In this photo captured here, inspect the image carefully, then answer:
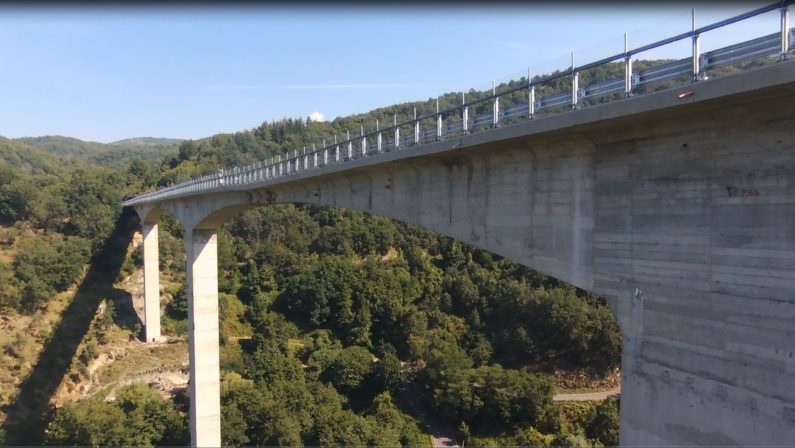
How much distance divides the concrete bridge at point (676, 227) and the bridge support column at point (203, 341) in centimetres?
1609

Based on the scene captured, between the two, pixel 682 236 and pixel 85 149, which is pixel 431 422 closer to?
pixel 682 236

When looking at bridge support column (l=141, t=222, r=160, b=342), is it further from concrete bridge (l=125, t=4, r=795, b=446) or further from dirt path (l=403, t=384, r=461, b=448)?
concrete bridge (l=125, t=4, r=795, b=446)

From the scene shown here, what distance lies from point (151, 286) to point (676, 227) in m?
32.4

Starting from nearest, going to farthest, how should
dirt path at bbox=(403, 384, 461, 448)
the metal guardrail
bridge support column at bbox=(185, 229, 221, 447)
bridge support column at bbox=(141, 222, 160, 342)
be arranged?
the metal guardrail → bridge support column at bbox=(185, 229, 221, 447) → dirt path at bbox=(403, 384, 461, 448) → bridge support column at bbox=(141, 222, 160, 342)

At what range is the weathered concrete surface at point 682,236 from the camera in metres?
5.05

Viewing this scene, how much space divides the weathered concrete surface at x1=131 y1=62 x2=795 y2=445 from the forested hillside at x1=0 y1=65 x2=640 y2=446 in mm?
10031

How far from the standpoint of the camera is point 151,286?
32.3 m

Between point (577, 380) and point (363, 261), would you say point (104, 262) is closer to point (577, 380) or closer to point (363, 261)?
point (363, 261)

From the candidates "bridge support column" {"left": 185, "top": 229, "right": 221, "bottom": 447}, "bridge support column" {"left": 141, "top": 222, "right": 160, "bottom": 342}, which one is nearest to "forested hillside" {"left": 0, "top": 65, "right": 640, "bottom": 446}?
"bridge support column" {"left": 141, "top": 222, "right": 160, "bottom": 342}

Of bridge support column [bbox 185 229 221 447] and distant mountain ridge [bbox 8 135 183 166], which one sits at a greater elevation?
distant mountain ridge [bbox 8 135 183 166]

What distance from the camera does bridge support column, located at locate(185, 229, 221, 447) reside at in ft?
67.6

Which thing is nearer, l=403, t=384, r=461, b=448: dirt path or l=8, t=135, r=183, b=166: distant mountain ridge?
l=403, t=384, r=461, b=448: dirt path

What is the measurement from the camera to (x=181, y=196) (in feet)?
82.0

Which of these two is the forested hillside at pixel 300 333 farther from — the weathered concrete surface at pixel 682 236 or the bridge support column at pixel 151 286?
the weathered concrete surface at pixel 682 236
